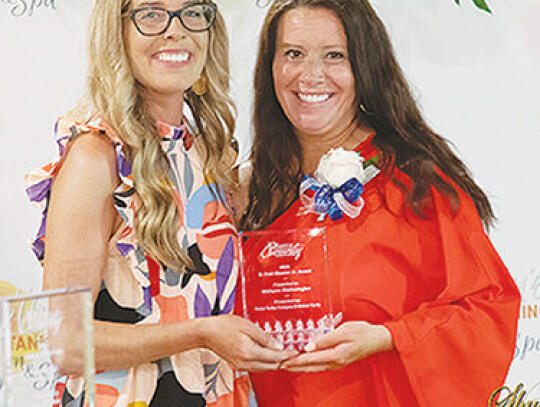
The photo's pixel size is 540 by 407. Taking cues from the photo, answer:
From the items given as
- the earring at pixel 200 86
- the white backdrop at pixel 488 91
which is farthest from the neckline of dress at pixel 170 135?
the white backdrop at pixel 488 91

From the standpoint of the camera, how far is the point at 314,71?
7.70 ft

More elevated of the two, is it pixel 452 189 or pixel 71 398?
pixel 452 189

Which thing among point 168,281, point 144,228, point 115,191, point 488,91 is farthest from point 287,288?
point 488,91

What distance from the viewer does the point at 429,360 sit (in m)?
2.23

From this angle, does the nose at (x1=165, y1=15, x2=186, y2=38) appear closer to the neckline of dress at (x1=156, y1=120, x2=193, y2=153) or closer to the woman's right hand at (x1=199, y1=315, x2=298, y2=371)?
the neckline of dress at (x1=156, y1=120, x2=193, y2=153)

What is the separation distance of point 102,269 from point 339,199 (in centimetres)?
74

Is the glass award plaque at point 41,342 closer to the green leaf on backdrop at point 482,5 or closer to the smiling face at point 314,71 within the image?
the smiling face at point 314,71

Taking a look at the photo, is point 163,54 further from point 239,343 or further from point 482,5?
point 482,5

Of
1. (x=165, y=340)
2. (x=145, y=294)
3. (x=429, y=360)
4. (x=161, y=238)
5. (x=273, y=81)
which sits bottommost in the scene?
(x=429, y=360)

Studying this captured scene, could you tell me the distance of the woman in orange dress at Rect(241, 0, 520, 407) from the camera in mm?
2221

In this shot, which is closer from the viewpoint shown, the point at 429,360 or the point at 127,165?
the point at 127,165

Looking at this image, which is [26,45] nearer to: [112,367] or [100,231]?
[100,231]

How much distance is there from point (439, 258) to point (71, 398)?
1124 mm

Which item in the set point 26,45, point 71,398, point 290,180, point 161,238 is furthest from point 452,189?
point 26,45
